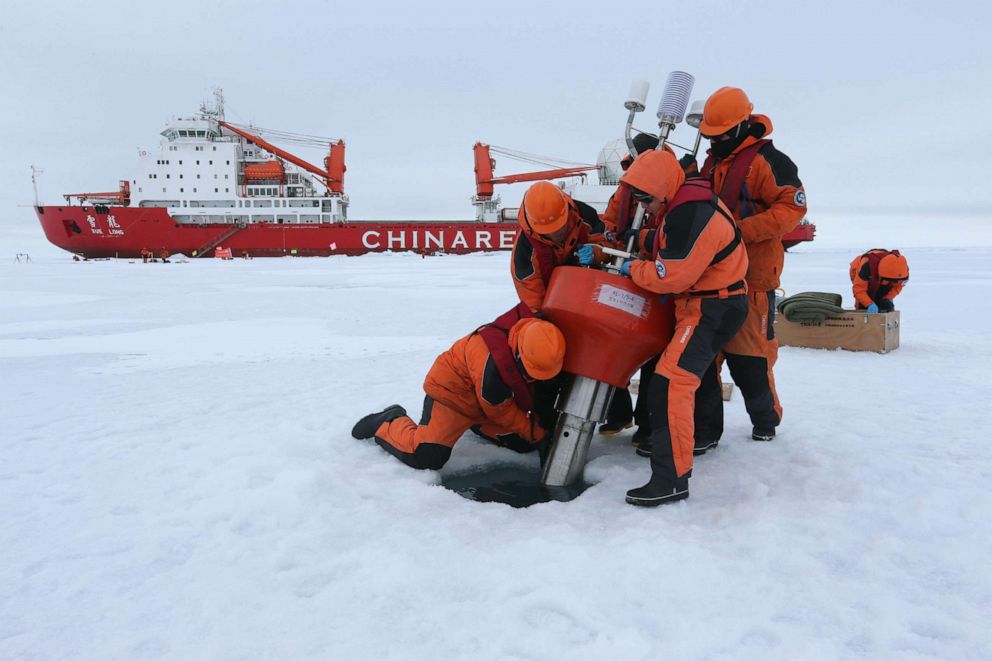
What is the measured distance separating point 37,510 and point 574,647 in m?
1.95

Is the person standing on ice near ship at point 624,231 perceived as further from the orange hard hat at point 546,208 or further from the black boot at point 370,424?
the black boot at point 370,424

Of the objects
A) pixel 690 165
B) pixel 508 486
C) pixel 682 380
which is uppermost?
pixel 690 165

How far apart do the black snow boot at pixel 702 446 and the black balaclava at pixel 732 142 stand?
1.30 metres

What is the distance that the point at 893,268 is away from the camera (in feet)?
17.3

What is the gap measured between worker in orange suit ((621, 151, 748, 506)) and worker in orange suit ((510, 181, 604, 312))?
0.35m

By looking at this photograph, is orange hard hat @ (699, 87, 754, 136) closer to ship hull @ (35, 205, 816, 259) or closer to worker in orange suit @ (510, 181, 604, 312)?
worker in orange suit @ (510, 181, 604, 312)

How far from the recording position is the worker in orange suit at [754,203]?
2415mm

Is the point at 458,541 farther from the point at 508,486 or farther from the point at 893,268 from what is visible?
the point at 893,268

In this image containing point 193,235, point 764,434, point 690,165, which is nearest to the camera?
point 690,165

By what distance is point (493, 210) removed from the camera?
108 ft

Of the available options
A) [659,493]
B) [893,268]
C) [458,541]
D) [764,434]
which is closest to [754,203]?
[764,434]

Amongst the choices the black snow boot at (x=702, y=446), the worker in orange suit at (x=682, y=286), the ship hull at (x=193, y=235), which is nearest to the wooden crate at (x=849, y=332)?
the black snow boot at (x=702, y=446)

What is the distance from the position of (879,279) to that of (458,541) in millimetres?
5291

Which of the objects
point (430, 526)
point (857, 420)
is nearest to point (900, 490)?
point (857, 420)
